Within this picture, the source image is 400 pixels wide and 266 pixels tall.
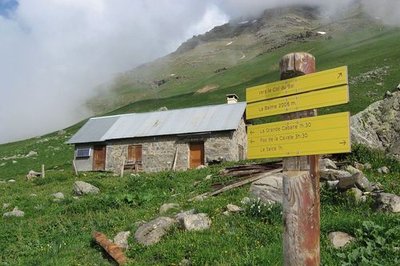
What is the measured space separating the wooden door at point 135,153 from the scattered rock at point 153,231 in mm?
28417

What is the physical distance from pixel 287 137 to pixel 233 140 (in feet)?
102

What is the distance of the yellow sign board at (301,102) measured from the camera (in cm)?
552

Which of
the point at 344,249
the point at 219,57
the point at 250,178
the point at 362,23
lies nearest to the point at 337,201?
the point at 344,249

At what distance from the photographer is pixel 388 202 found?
1018cm

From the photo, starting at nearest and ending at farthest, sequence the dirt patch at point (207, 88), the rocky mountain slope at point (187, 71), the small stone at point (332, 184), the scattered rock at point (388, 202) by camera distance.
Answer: the scattered rock at point (388, 202), the small stone at point (332, 184), the dirt patch at point (207, 88), the rocky mountain slope at point (187, 71)

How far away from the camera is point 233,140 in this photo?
121 ft

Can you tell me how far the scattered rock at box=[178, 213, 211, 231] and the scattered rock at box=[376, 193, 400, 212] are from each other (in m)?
3.98

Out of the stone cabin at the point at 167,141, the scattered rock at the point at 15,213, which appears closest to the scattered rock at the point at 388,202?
the scattered rock at the point at 15,213

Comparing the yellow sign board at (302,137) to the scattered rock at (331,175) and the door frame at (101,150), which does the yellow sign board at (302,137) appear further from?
the door frame at (101,150)

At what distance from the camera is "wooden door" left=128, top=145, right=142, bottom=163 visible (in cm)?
3950

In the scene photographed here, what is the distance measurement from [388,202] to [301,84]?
5.68 m

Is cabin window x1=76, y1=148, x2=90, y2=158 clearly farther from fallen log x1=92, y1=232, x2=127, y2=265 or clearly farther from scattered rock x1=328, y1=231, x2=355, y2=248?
scattered rock x1=328, y1=231, x2=355, y2=248

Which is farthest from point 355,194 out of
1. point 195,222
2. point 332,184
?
point 195,222

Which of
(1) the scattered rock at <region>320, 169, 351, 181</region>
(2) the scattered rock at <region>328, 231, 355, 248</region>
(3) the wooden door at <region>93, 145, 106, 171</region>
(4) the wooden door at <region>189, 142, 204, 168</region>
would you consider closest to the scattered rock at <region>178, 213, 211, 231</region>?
(2) the scattered rock at <region>328, 231, 355, 248</region>
